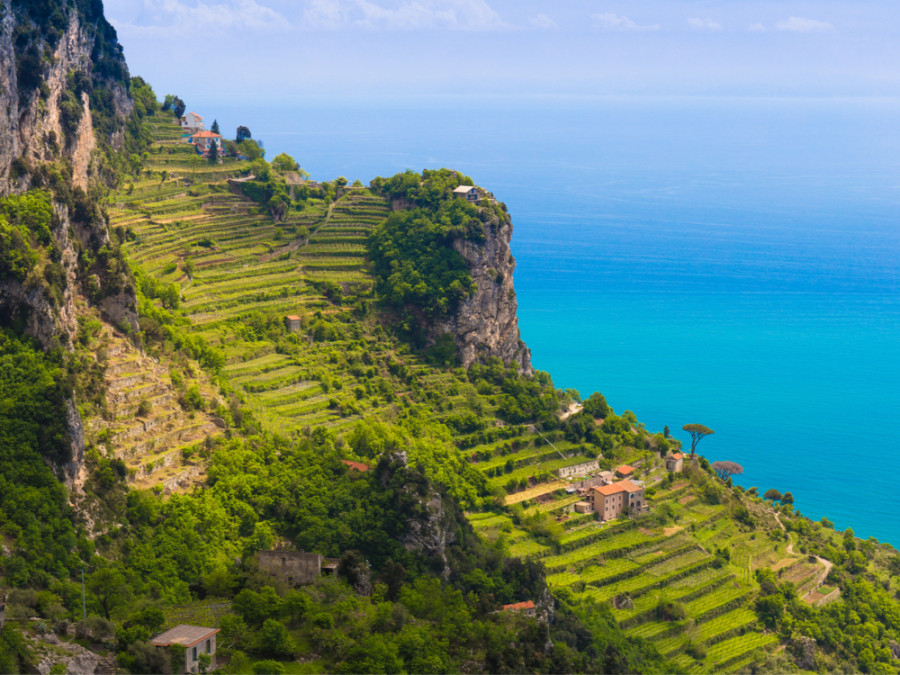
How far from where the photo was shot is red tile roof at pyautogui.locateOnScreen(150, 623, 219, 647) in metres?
28.7

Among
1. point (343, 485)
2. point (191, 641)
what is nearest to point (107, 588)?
point (191, 641)

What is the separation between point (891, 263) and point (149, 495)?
132 meters

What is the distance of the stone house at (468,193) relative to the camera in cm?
6756

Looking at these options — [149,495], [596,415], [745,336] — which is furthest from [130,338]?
[745,336]

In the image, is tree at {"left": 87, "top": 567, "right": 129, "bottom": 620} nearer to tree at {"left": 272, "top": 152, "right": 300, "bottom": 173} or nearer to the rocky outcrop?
the rocky outcrop

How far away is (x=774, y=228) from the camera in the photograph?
173000mm

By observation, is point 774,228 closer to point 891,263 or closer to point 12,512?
point 891,263

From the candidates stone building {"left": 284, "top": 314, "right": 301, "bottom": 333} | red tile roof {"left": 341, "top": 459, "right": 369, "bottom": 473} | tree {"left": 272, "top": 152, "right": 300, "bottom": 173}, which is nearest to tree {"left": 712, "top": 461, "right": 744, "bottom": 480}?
red tile roof {"left": 341, "top": 459, "right": 369, "bottom": 473}

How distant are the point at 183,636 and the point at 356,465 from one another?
60.9ft

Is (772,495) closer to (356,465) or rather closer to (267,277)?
(356,465)

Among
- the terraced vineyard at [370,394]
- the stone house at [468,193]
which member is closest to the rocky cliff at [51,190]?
the terraced vineyard at [370,394]

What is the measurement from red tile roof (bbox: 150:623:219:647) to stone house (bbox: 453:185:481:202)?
137ft

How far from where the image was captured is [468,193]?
67625 mm

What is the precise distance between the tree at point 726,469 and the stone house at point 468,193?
862 inches
